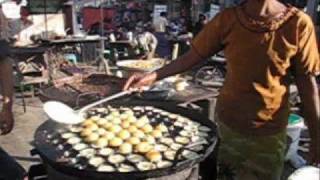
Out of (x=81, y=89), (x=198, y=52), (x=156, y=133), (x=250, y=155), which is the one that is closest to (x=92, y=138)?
(x=156, y=133)

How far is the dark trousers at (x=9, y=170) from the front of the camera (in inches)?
107

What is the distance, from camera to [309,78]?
2.67 meters

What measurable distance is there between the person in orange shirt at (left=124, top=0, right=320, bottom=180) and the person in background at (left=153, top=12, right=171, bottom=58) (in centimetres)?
1040

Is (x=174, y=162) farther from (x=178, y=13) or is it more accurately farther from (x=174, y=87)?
(x=178, y=13)

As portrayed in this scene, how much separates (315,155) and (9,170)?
1.94m

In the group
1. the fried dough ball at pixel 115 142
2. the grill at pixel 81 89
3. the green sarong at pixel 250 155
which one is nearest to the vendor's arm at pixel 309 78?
the green sarong at pixel 250 155

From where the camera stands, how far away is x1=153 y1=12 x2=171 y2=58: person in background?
14.3 metres

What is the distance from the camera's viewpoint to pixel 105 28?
1614cm

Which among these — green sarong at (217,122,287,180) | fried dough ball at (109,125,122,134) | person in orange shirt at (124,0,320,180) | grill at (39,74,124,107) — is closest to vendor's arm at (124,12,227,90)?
person in orange shirt at (124,0,320,180)

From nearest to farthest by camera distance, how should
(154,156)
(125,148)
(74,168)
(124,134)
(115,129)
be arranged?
(74,168) < (154,156) < (125,148) < (124,134) < (115,129)

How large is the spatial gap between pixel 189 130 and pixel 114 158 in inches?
26.8

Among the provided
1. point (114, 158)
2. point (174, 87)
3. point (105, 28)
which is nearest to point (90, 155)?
point (114, 158)

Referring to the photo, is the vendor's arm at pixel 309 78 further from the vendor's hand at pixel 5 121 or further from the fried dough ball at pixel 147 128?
the vendor's hand at pixel 5 121

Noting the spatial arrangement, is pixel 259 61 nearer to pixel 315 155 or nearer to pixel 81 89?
pixel 315 155
